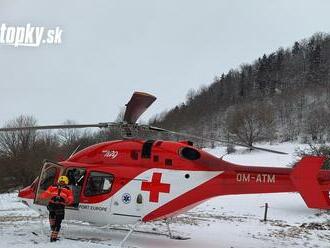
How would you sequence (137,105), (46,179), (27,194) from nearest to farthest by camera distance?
(137,105) < (46,179) < (27,194)

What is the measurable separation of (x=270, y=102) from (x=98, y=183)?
106606 millimetres

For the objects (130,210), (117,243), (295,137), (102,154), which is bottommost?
(117,243)

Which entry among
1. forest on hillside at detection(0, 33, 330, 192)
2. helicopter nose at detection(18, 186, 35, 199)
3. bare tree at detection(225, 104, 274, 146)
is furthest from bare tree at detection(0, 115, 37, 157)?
helicopter nose at detection(18, 186, 35, 199)

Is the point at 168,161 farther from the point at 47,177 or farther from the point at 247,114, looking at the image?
the point at 247,114

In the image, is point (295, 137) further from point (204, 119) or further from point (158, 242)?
point (158, 242)

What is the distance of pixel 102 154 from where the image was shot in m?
12.2

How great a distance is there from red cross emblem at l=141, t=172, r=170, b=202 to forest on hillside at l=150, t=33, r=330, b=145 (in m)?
67.3

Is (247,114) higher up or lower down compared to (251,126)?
higher up

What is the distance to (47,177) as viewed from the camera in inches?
488

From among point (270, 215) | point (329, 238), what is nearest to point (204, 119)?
point (270, 215)

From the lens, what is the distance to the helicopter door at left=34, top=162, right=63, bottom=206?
12242 millimetres

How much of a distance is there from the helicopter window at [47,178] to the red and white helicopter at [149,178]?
0.07 m

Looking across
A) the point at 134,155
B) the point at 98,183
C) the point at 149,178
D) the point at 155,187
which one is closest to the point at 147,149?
the point at 134,155

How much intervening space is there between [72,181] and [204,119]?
110m
